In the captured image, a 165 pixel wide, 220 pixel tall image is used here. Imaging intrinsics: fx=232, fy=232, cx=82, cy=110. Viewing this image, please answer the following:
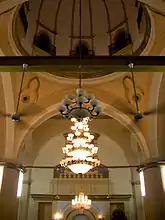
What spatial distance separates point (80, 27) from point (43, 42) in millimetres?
1761

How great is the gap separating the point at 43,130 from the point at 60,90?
4.78 meters

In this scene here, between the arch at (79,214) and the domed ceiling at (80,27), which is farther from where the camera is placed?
the arch at (79,214)

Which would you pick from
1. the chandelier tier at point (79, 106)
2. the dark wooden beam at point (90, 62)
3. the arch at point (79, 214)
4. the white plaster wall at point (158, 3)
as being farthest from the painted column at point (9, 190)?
the arch at point (79, 214)

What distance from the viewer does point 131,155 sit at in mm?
13727

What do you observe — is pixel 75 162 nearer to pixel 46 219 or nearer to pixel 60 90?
pixel 60 90

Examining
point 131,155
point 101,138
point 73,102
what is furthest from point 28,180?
point 73,102

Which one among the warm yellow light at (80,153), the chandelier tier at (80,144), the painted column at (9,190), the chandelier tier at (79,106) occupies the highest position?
the chandelier tier at (79,106)

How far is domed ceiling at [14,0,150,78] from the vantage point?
952 centimetres

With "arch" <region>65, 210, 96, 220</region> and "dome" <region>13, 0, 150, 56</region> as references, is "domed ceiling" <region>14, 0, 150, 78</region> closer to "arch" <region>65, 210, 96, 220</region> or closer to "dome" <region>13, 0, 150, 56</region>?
"dome" <region>13, 0, 150, 56</region>

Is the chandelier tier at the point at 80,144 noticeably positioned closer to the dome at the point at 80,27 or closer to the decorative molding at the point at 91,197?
the dome at the point at 80,27

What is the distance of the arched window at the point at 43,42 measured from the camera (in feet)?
32.2

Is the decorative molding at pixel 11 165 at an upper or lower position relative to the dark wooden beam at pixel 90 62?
lower

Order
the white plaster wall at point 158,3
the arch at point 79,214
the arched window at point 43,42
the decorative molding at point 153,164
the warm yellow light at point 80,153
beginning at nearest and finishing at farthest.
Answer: the white plaster wall at point 158,3
the warm yellow light at point 80,153
the decorative molding at point 153,164
the arched window at point 43,42
the arch at point 79,214

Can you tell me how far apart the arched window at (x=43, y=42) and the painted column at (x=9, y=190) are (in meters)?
4.99
